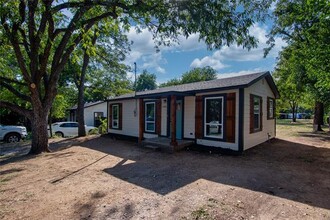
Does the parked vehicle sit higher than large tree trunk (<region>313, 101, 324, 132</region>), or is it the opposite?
large tree trunk (<region>313, 101, 324, 132</region>)

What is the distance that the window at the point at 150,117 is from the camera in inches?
494

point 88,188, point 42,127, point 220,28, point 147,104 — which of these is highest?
point 220,28

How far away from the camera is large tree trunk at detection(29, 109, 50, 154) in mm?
9445

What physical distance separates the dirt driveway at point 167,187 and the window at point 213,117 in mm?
1256

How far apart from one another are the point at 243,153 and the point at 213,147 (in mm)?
1224

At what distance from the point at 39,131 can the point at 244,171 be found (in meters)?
7.98

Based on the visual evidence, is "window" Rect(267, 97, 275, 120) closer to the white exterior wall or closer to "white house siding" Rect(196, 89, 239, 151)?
"white house siding" Rect(196, 89, 239, 151)

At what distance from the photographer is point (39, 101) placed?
9.46m

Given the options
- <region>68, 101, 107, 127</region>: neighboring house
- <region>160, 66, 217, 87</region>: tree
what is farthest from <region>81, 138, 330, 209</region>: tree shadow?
<region>160, 66, 217, 87</region>: tree

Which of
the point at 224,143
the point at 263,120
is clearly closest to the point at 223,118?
the point at 224,143

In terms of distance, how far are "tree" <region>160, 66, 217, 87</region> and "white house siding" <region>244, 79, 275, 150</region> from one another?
128 feet

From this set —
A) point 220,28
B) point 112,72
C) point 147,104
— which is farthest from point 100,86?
point 220,28

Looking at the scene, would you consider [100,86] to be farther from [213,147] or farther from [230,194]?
[230,194]

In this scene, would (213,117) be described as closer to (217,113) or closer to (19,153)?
(217,113)
